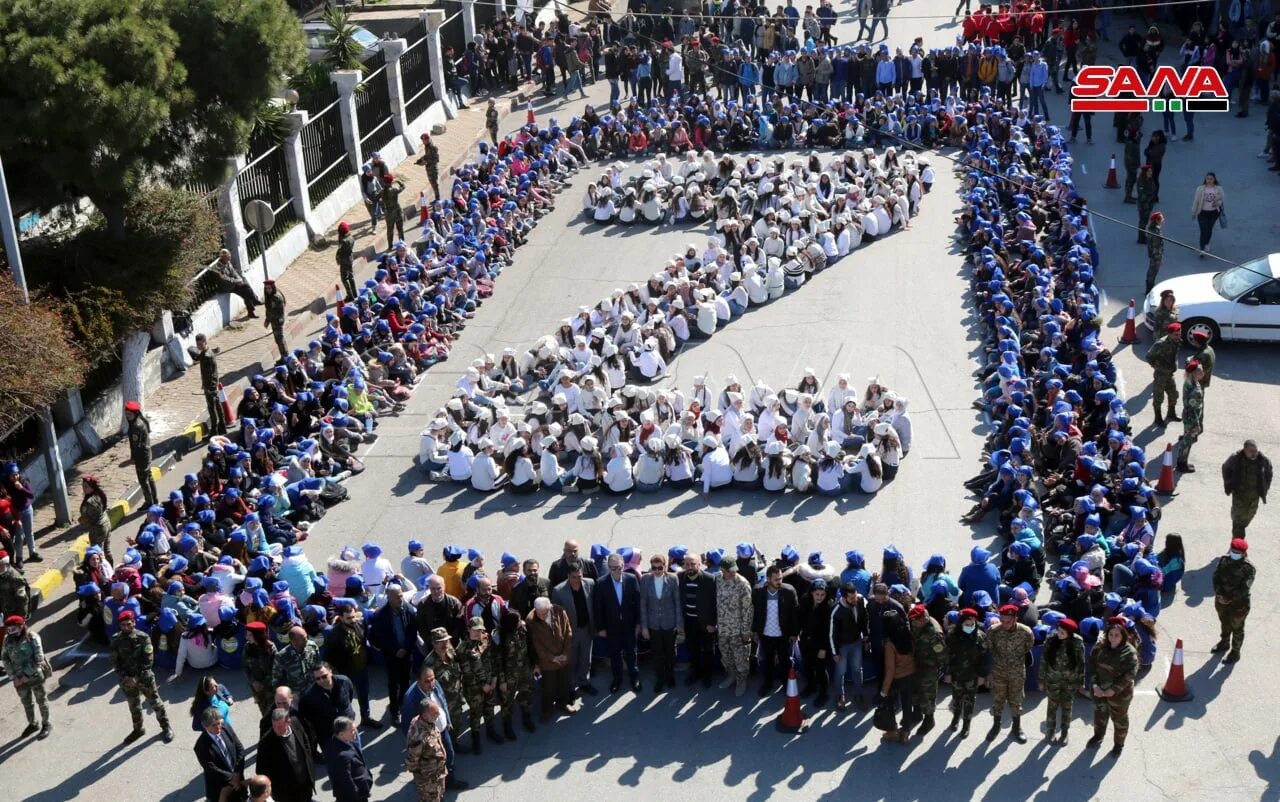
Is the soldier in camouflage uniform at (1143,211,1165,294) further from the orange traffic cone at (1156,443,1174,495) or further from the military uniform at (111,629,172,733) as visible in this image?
the military uniform at (111,629,172,733)

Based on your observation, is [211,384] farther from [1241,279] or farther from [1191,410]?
[1241,279]

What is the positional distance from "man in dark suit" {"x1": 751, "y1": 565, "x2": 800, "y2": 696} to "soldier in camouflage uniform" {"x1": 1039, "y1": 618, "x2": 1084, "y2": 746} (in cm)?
222

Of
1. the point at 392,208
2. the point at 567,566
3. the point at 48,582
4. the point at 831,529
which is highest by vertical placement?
the point at 392,208

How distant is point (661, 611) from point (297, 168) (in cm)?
1616

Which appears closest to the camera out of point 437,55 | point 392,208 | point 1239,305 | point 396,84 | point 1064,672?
point 1064,672

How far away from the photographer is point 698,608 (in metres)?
13.9

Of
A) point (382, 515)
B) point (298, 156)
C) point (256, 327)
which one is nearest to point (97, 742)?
point (382, 515)

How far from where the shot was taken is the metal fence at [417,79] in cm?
3316

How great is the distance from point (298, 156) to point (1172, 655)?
18.6 m

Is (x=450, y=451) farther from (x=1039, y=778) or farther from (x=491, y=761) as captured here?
(x=1039, y=778)

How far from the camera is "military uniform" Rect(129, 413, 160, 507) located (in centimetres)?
1828

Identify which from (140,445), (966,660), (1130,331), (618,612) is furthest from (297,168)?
(966,660)

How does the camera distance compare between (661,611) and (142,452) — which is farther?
(142,452)

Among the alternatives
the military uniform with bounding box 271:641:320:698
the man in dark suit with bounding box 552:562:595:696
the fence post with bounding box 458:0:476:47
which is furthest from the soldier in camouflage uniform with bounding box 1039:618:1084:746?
the fence post with bounding box 458:0:476:47
